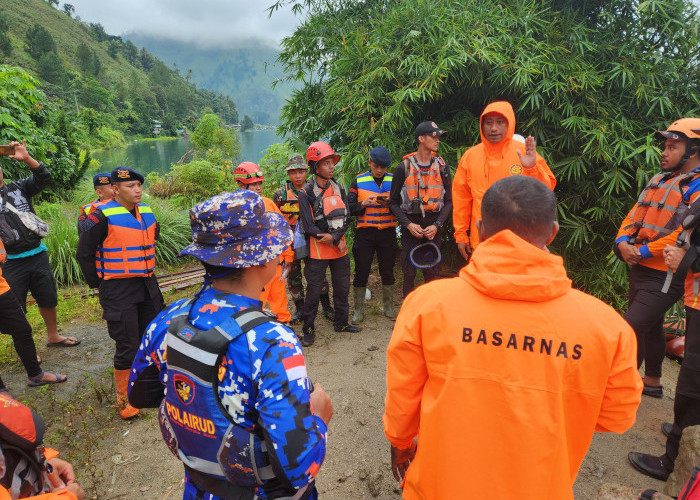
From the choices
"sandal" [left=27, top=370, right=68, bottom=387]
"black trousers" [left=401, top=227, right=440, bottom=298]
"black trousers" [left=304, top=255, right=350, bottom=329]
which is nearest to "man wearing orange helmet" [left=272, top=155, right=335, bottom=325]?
"black trousers" [left=304, top=255, right=350, bottom=329]

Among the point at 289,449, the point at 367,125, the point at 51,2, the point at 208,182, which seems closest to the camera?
the point at 289,449

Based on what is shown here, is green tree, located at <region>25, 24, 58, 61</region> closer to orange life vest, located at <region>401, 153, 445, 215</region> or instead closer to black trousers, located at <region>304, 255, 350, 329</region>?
black trousers, located at <region>304, 255, 350, 329</region>

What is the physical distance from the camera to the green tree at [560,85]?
16.1 feet

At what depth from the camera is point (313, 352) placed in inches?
174

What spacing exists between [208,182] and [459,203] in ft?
30.7

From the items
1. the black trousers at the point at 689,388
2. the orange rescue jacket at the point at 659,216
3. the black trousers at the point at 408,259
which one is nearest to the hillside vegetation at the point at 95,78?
the black trousers at the point at 408,259

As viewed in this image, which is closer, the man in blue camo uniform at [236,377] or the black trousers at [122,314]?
the man in blue camo uniform at [236,377]

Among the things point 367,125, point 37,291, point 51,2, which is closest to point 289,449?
point 37,291

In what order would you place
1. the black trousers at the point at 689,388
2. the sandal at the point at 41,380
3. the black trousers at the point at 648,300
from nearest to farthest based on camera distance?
the black trousers at the point at 689,388 < the black trousers at the point at 648,300 < the sandal at the point at 41,380

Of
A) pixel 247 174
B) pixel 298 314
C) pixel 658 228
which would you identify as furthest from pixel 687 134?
pixel 298 314

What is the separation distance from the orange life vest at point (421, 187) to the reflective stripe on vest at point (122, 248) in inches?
→ 108

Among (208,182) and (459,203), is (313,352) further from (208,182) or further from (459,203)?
(208,182)

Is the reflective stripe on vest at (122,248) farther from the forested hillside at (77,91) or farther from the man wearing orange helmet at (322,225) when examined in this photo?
the forested hillside at (77,91)

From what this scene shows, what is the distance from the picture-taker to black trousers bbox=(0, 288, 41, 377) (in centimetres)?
354
